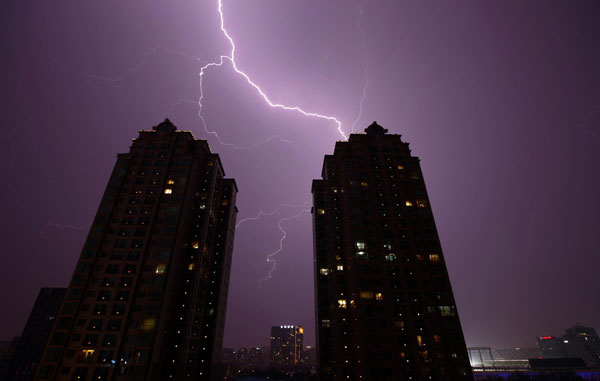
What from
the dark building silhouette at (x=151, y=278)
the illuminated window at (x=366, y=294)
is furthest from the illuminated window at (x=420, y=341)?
the dark building silhouette at (x=151, y=278)

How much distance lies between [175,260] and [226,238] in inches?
1236

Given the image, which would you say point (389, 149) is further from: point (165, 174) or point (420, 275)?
point (165, 174)

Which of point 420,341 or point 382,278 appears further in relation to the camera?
point 382,278

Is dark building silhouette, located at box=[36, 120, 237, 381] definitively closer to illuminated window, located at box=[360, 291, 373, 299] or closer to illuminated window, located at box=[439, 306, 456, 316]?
illuminated window, located at box=[360, 291, 373, 299]

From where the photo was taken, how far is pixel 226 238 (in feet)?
350

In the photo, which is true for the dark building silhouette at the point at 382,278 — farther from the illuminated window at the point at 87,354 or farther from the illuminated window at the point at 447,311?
the illuminated window at the point at 87,354

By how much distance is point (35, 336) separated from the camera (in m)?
136

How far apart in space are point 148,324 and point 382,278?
54.1 meters

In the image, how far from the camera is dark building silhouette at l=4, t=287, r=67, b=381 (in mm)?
129125

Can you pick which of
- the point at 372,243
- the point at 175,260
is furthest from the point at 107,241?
the point at 372,243

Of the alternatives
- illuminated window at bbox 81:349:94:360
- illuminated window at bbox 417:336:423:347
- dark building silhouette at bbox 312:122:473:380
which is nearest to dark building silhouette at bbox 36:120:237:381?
illuminated window at bbox 81:349:94:360

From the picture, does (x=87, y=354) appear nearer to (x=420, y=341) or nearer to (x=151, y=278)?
(x=151, y=278)

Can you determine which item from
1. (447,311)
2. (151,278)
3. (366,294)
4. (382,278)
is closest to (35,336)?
(151,278)

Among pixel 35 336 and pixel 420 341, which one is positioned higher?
pixel 35 336
